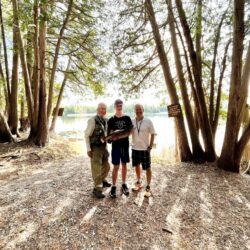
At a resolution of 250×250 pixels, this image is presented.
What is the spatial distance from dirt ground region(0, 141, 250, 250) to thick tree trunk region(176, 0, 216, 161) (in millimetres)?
1365

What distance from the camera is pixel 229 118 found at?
5172mm

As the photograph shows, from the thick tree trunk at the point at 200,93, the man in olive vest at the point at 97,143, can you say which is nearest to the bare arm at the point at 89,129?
the man in olive vest at the point at 97,143

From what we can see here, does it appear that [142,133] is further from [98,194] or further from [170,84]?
[170,84]

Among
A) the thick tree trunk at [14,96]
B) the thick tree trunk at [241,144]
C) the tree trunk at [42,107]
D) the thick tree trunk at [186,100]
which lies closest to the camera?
the thick tree trunk at [241,144]

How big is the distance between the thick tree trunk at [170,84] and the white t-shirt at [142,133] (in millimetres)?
2769

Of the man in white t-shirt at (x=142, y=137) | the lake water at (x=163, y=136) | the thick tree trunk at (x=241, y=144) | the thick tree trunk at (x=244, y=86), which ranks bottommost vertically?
the lake water at (x=163, y=136)

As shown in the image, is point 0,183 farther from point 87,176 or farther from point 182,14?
point 182,14

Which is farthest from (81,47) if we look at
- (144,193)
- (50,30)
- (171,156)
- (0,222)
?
(0,222)

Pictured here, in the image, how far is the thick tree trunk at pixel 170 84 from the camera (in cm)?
591

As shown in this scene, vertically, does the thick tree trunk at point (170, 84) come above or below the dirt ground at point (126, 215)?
above

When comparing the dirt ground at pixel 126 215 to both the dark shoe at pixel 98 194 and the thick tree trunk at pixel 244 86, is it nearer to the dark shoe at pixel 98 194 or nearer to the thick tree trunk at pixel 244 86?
the dark shoe at pixel 98 194

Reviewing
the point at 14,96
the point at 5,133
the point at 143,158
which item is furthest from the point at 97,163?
the point at 14,96

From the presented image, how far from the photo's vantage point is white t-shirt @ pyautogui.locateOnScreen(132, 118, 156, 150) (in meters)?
3.60

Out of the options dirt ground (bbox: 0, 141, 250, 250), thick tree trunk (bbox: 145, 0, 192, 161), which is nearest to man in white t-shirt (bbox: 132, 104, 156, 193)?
dirt ground (bbox: 0, 141, 250, 250)
